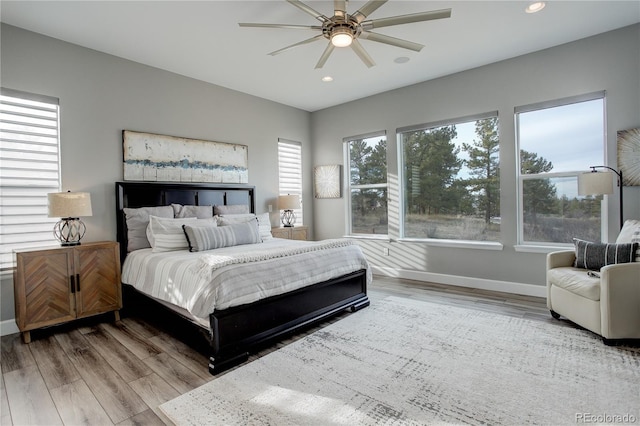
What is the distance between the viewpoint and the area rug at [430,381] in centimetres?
184

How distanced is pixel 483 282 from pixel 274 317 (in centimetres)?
309

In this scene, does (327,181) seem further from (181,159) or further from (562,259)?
(562,259)

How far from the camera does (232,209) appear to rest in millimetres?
4715

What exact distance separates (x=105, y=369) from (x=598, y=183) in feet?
15.0

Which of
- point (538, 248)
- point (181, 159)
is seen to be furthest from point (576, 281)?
point (181, 159)

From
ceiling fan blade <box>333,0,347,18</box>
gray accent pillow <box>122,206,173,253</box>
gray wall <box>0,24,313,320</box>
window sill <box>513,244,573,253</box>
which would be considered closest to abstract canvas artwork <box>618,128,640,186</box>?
window sill <box>513,244,573,253</box>

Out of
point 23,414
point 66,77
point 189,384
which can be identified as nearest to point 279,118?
point 66,77

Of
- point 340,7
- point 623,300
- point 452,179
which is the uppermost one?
point 340,7

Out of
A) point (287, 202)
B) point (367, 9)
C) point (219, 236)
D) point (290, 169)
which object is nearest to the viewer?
point (367, 9)

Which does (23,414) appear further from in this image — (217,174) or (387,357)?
(217,174)

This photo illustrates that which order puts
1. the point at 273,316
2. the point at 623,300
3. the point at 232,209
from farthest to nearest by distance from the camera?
the point at 232,209 < the point at 273,316 < the point at 623,300

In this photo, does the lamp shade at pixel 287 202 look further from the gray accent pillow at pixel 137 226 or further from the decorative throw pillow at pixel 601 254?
the decorative throw pillow at pixel 601 254

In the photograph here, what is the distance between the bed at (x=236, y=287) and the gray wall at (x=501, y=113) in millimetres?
1652

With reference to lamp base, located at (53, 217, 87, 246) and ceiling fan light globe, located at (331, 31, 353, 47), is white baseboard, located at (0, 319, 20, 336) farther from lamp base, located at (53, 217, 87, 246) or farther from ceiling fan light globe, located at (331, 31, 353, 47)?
ceiling fan light globe, located at (331, 31, 353, 47)
